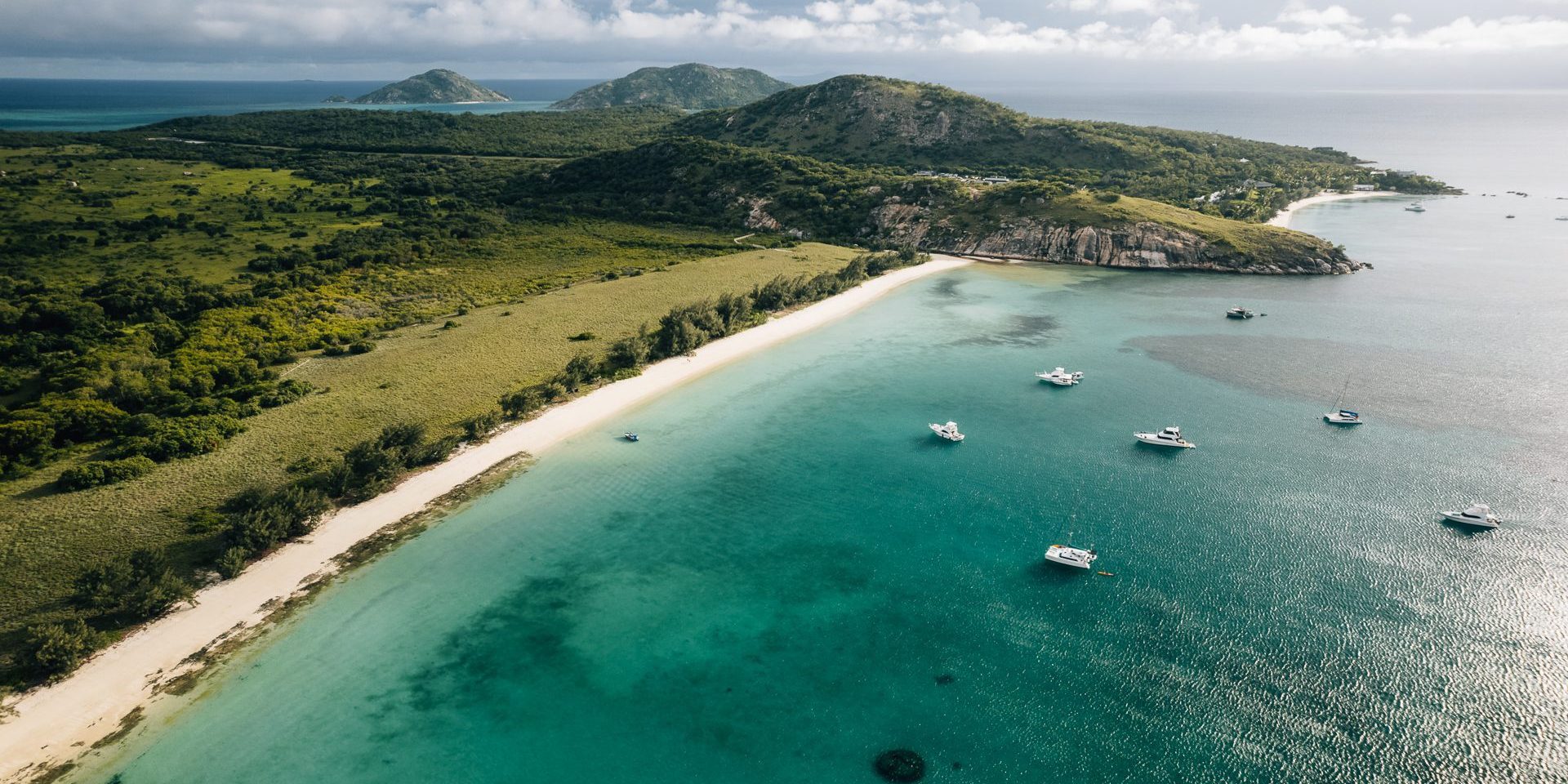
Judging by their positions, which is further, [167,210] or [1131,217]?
[167,210]

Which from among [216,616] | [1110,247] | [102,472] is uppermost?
[1110,247]

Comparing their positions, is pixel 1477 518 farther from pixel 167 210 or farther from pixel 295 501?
pixel 167 210

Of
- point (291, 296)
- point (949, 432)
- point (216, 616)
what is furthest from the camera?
point (291, 296)

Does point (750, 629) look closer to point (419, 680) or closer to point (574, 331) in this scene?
point (419, 680)

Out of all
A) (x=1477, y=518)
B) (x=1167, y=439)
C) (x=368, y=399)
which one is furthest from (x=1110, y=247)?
(x=368, y=399)

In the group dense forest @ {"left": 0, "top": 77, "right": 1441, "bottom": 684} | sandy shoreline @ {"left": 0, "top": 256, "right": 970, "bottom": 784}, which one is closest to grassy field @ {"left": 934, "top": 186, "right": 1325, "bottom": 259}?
dense forest @ {"left": 0, "top": 77, "right": 1441, "bottom": 684}

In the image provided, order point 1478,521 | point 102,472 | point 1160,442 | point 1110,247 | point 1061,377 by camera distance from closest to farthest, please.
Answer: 1. point 1478,521
2. point 102,472
3. point 1160,442
4. point 1061,377
5. point 1110,247

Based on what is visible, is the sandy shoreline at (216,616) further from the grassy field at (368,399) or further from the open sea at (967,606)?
the grassy field at (368,399)

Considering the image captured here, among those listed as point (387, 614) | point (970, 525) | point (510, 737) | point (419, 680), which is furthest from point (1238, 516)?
point (387, 614)
